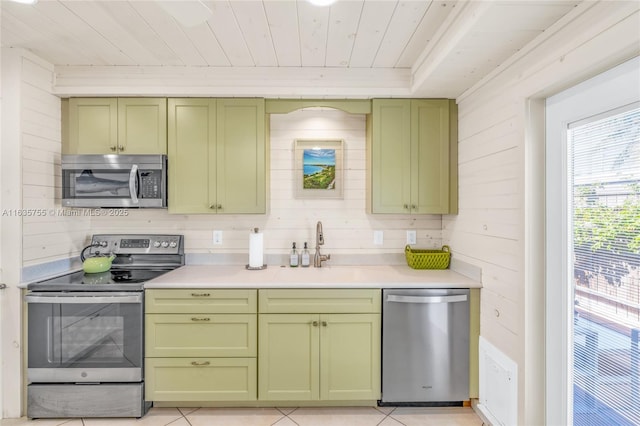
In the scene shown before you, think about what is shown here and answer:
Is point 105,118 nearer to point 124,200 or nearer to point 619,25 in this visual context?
point 124,200

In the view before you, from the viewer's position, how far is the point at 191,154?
253 cm

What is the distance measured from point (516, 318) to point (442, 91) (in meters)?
1.60

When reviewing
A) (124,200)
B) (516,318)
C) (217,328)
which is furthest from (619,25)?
(124,200)

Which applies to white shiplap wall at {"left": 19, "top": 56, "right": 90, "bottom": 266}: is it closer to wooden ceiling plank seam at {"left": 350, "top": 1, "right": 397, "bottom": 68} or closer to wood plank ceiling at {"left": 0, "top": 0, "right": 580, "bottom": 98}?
wood plank ceiling at {"left": 0, "top": 0, "right": 580, "bottom": 98}

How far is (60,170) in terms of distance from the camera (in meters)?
2.48

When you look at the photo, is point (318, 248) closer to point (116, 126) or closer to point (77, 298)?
point (77, 298)

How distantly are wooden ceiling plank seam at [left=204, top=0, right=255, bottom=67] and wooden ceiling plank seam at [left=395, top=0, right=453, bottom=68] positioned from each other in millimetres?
1054

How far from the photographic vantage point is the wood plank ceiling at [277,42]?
5.42 feet

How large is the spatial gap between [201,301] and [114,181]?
1151 mm

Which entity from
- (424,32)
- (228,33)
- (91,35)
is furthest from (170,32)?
(424,32)

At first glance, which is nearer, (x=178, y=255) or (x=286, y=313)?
(x=286, y=313)

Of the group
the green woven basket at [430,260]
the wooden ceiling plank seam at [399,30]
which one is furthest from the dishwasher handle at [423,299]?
the wooden ceiling plank seam at [399,30]

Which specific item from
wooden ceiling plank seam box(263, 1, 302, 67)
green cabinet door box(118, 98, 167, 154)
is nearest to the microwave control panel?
green cabinet door box(118, 98, 167, 154)

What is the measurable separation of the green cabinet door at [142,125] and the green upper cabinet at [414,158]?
162 cm
